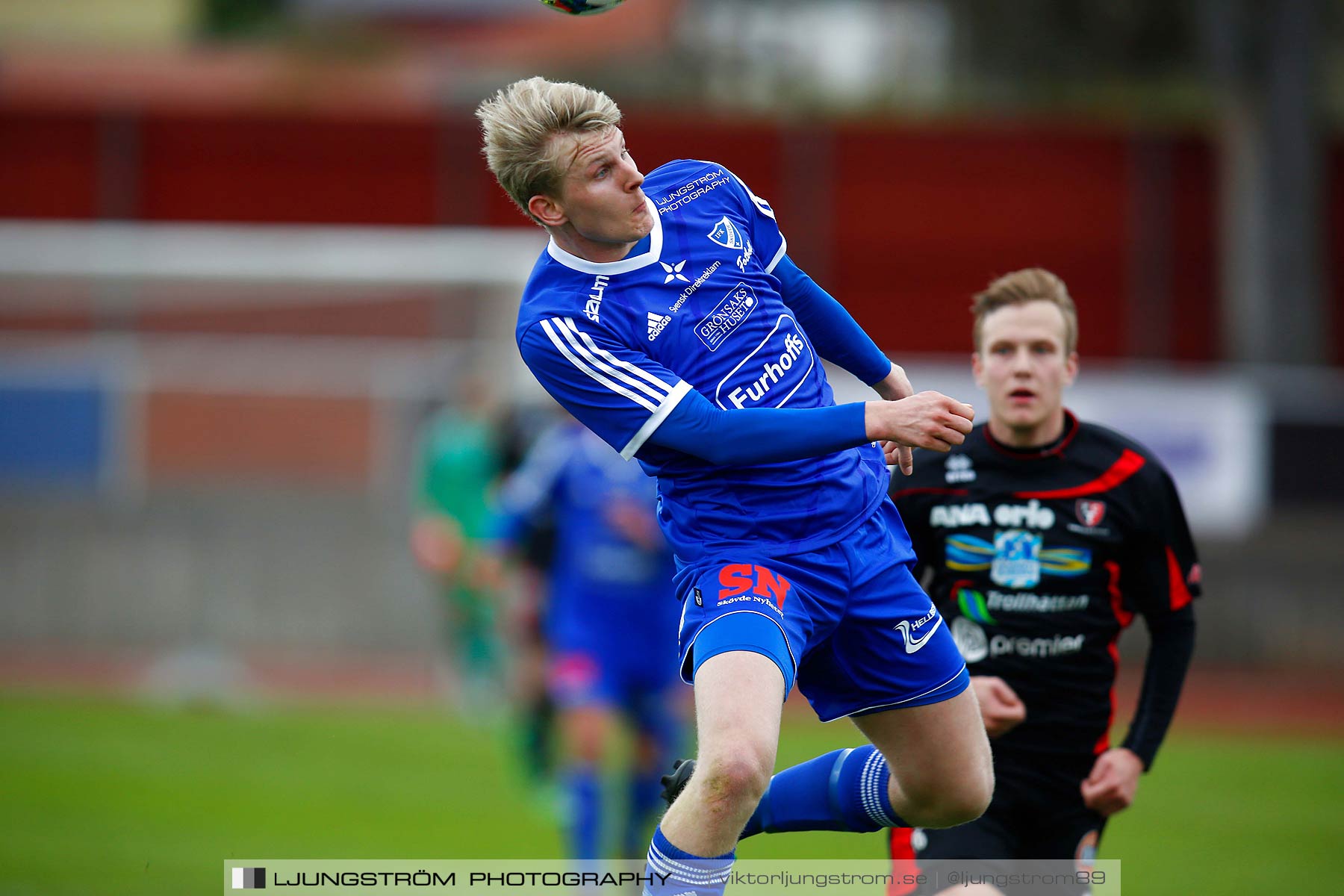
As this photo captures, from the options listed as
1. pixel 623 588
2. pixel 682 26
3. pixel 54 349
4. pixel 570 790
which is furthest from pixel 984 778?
pixel 682 26

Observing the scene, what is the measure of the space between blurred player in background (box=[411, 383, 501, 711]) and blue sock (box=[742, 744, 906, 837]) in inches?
297

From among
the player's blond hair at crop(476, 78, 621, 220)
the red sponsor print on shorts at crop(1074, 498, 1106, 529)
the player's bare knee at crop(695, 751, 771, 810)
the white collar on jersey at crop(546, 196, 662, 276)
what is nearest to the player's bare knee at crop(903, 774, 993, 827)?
the player's bare knee at crop(695, 751, 771, 810)

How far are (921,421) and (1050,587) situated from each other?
1.05 metres

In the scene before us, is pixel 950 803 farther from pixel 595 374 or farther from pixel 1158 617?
pixel 595 374

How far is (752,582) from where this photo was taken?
415 cm

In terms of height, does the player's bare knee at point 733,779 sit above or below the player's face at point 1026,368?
below

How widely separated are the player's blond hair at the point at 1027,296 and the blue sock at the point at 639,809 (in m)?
3.57

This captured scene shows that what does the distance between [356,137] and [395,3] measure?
559 centimetres

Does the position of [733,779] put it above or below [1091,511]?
below

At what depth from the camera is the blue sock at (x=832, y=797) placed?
175 inches

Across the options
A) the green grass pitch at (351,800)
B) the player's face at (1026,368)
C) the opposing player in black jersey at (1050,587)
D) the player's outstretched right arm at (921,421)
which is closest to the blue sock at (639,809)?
the green grass pitch at (351,800)

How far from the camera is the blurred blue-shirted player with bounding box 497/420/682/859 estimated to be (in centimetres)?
783

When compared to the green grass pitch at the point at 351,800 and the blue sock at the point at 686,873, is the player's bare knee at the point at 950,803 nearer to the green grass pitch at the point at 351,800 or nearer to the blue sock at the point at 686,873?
the blue sock at the point at 686,873

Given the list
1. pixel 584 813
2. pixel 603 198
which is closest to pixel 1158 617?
pixel 603 198
